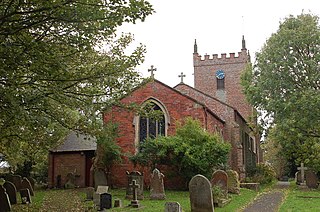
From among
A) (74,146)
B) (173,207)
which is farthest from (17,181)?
(173,207)

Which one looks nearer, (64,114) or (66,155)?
(64,114)

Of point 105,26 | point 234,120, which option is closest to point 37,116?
point 105,26

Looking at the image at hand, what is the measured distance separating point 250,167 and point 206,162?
15220 mm

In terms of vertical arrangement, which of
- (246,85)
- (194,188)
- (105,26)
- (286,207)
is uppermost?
(246,85)

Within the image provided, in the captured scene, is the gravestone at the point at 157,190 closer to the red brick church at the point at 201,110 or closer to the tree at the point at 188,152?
the tree at the point at 188,152

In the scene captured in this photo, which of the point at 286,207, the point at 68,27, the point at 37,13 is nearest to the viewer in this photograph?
the point at 37,13

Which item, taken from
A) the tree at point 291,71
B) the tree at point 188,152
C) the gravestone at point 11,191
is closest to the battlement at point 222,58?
the tree at point 291,71

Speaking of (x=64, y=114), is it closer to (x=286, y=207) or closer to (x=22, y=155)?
(x=286, y=207)

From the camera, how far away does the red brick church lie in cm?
2378

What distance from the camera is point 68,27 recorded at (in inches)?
357

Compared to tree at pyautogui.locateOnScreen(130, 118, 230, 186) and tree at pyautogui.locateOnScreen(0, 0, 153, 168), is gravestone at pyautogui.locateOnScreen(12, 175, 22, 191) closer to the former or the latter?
tree at pyautogui.locateOnScreen(130, 118, 230, 186)

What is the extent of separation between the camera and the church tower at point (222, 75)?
40344 mm

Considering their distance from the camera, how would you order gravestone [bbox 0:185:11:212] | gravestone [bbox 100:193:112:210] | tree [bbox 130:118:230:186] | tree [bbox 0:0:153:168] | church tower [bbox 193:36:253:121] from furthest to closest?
church tower [bbox 193:36:253:121]
tree [bbox 130:118:230:186]
gravestone [bbox 100:193:112:210]
gravestone [bbox 0:185:11:212]
tree [bbox 0:0:153:168]

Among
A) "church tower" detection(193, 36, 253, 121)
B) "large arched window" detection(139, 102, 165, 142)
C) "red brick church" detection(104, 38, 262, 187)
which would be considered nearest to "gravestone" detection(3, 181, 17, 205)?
"red brick church" detection(104, 38, 262, 187)
